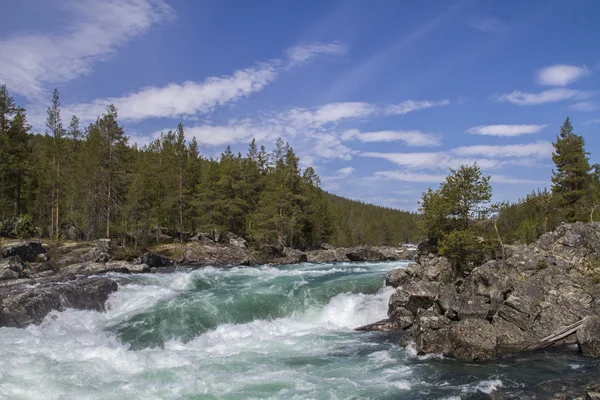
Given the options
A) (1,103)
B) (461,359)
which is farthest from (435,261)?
(1,103)

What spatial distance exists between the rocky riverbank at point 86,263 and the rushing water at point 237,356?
1.07 meters

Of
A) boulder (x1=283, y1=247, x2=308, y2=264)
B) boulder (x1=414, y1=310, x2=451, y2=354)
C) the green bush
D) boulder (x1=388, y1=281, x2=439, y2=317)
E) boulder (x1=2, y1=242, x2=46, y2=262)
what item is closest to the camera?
boulder (x1=414, y1=310, x2=451, y2=354)

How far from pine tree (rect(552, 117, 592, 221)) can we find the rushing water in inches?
1346

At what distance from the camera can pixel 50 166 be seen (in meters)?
56.7

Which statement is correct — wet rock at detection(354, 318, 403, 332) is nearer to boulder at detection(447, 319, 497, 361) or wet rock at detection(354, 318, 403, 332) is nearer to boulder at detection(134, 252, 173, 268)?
boulder at detection(447, 319, 497, 361)

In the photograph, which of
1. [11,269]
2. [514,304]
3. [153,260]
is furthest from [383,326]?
[153,260]

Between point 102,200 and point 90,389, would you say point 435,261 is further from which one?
point 102,200

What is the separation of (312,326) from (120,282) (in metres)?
13.6

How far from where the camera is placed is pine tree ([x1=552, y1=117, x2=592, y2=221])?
4944cm

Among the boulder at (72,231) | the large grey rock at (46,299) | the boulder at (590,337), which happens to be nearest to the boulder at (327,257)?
the boulder at (72,231)

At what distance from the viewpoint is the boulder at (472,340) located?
1683cm

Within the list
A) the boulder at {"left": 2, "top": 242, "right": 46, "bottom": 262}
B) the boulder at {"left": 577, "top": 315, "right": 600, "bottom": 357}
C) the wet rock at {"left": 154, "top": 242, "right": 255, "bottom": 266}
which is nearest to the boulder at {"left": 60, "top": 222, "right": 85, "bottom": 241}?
the wet rock at {"left": 154, "top": 242, "right": 255, "bottom": 266}

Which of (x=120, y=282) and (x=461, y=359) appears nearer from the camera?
(x=461, y=359)

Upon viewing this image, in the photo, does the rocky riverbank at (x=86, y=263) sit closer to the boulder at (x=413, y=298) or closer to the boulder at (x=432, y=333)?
the boulder at (x=413, y=298)
